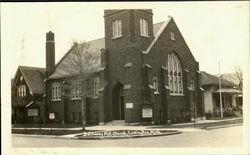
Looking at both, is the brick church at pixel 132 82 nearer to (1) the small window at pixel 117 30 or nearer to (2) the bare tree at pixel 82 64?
(1) the small window at pixel 117 30

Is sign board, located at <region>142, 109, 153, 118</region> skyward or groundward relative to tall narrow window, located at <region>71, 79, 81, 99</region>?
groundward

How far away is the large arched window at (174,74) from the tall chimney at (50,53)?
277 inches

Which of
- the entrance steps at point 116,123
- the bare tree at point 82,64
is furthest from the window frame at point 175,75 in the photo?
the bare tree at point 82,64

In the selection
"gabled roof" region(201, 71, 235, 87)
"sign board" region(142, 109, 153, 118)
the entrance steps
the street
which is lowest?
the street

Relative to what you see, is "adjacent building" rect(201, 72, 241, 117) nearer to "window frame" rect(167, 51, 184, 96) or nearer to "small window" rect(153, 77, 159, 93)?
"window frame" rect(167, 51, 184, 96)

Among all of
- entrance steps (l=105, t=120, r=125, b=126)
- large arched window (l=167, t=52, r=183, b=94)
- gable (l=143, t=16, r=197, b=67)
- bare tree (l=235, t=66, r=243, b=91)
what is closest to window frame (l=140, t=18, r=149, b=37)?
gable (l=143, t=16, r=197, b=67)

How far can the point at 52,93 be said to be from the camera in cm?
2250

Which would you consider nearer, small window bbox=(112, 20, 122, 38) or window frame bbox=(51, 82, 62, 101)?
small window bbox=(112, 20, 122, 38)

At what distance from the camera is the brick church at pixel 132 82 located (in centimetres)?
2200

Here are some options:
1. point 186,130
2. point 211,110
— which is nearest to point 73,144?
point 186,130

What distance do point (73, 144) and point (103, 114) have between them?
281 inches

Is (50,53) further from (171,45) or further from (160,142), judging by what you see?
(171,45)

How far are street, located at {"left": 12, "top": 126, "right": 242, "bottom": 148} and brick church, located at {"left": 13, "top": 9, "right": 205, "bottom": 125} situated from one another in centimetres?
463

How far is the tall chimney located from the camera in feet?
55.9
